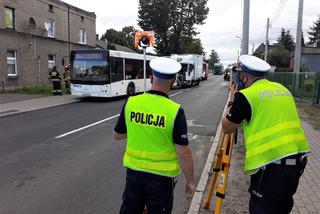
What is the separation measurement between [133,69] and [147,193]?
1880 centimetres

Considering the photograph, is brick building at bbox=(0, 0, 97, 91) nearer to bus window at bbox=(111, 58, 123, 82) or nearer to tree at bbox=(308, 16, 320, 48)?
bus window at bbox=(111, 58, 123, 82)

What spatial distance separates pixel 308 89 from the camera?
1797cm

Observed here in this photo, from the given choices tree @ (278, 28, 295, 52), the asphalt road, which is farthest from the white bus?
tree @ (278, 28, 295, 52)

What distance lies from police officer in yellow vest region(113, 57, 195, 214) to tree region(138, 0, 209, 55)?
54.8m

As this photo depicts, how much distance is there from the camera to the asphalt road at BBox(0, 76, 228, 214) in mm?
4672

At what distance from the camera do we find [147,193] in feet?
9.04

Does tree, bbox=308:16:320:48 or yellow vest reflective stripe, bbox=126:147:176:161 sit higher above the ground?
tree, bbox=308:16:320:48

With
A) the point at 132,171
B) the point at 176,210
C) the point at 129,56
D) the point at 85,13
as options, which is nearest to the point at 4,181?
the point at 176,210

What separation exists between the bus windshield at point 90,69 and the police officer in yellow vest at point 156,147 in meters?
15.6

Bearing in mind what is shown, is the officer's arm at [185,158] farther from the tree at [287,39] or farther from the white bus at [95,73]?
the tree at [287,39]

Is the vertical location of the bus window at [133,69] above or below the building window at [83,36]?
below

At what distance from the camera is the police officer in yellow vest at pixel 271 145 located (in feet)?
8.90

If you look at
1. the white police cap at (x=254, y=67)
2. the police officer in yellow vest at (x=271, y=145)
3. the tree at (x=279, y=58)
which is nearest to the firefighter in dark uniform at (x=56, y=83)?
the white police cap at (x=254, y=67)

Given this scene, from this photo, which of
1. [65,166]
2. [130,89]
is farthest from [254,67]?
[130,89]
